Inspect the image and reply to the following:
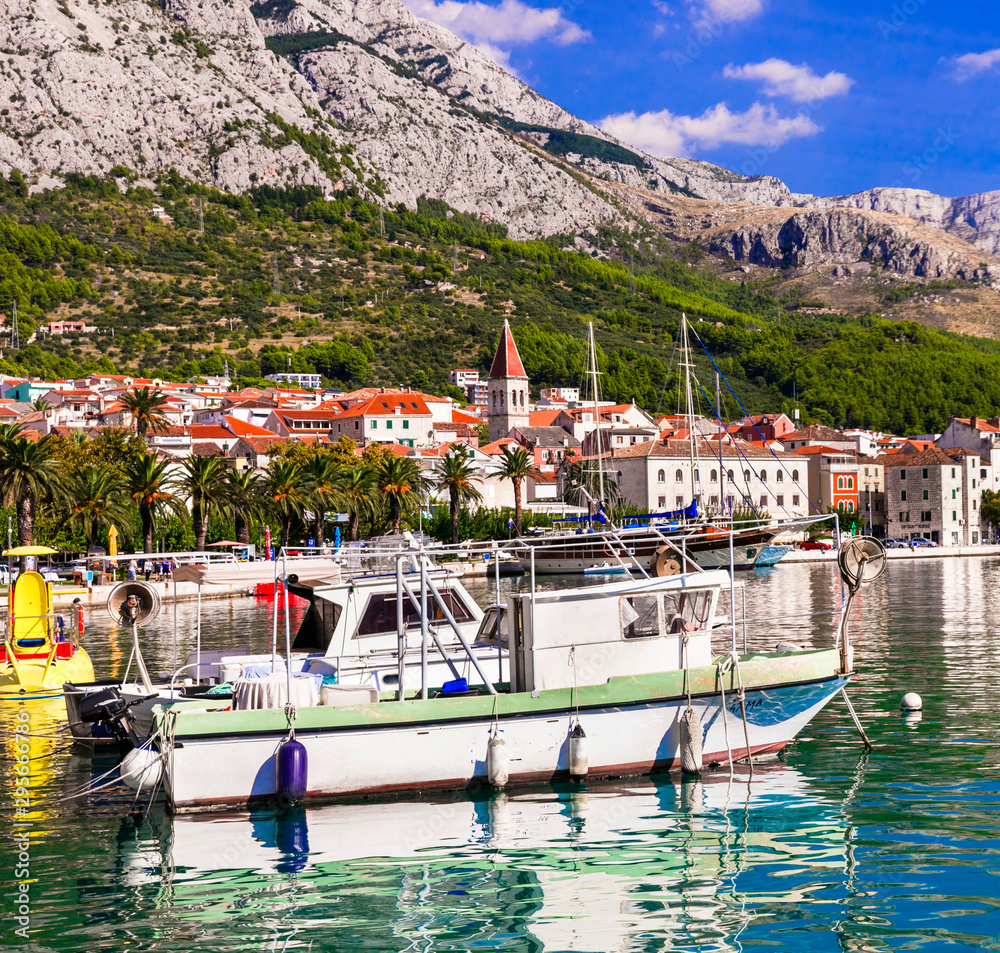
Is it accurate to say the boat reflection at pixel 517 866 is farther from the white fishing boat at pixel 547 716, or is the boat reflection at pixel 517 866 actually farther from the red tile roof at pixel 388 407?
the red tile roof at pixel 388 407

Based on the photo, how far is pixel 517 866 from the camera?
1324cm

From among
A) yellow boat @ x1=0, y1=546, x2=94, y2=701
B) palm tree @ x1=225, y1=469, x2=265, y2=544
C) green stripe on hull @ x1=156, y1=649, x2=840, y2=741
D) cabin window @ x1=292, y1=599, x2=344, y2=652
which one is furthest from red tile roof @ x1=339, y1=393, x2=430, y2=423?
green stripe on hull @ x1=156, y1=649, x2=840, y2=741

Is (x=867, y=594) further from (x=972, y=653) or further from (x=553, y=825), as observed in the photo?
(x=553, y=825)

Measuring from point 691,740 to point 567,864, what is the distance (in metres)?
4.08

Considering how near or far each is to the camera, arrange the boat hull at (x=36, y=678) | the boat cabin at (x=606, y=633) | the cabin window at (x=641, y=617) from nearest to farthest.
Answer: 1. the boat cabin at (x=606, y=633)
2. the cabin window at (x=641, y=617)
3. the boat hull at (x=36, y=678)

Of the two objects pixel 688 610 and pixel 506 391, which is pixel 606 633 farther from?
pixel 506 391

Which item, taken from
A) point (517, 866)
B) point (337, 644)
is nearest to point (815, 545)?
point (337, 644)

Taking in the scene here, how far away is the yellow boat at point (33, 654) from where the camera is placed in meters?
25.5

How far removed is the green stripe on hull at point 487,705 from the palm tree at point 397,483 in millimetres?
62673

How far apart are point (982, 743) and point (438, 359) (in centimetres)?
18227

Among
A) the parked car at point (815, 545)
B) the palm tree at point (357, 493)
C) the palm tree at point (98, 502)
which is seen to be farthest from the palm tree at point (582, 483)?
the palm tree at point (98, 502)

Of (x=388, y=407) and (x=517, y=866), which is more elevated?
(x=388, y=407)

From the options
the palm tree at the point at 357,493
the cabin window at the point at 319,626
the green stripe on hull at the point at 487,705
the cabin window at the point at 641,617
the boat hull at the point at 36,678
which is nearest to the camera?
the green stripe on hull at the point at 487,705

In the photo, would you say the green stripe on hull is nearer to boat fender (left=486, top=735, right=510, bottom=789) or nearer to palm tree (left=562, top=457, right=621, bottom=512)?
boat fender (left=486, top=735, right=510, bottom=789)
